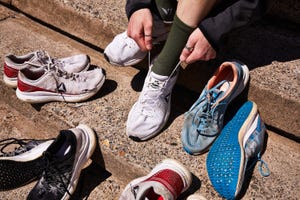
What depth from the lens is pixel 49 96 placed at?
2.20 metres

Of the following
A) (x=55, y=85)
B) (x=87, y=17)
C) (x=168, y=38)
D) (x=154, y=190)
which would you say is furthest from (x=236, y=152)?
(x=87, y=17)

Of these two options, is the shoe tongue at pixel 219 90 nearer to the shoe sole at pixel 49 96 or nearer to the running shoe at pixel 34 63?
the shoe sole at pixel 49 96

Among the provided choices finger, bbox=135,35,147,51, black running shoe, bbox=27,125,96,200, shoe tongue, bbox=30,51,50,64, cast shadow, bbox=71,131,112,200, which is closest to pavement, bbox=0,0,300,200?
cast shadow, bbox=71,131,112,200

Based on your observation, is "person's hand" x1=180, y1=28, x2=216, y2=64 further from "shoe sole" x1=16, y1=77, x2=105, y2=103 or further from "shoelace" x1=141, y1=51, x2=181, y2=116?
"shoe sole" x1=16, y1=77, x2=105, y2=103

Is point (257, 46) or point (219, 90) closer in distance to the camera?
point (219, 90)

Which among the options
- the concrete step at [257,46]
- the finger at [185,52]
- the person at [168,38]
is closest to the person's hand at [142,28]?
the person at [168,38]

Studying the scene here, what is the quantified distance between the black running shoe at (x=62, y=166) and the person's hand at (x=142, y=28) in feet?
1.84

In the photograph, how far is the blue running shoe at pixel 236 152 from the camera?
1.74 m

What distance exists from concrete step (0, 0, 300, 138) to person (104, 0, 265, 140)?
0.24m

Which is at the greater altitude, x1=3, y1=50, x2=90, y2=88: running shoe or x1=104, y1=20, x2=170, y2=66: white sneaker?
x1=104, y1=20, x2=170, y2=66: white sneaker

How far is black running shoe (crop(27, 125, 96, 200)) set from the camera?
6.11ft

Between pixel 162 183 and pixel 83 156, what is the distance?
1.59 feet

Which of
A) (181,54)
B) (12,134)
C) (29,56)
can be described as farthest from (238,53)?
(12,134)

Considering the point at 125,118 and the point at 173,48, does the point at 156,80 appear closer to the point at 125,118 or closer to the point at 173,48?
the point at 173,48
